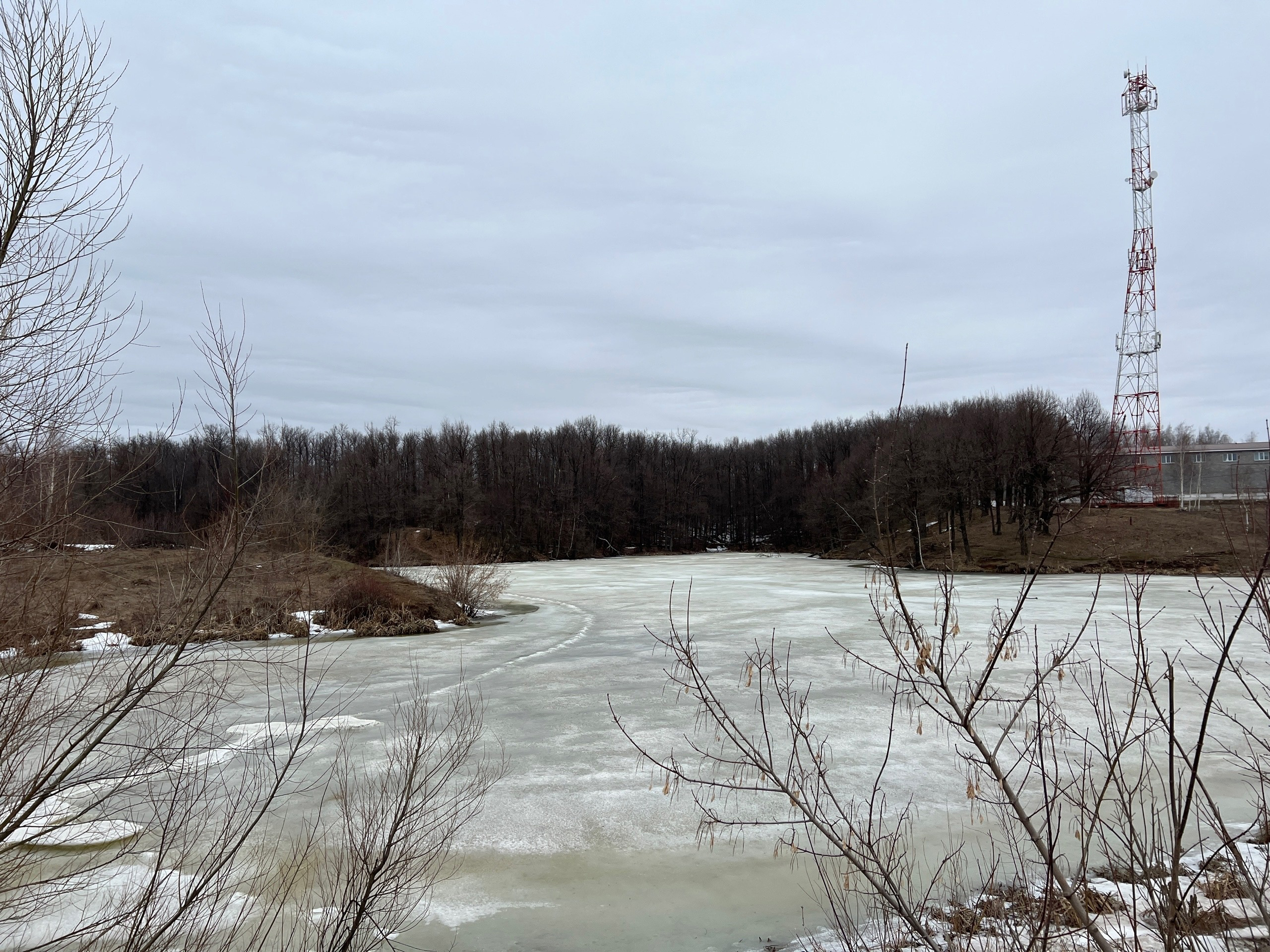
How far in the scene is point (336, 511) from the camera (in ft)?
195

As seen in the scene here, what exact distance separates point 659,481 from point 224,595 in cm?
6728

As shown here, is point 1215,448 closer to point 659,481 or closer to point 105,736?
point 659,481

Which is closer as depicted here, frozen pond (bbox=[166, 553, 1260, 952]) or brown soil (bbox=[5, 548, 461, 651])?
brown soil (bbox=[5, 548, 461, 651])

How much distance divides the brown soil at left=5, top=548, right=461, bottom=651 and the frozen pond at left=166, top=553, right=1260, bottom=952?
1.45 meters

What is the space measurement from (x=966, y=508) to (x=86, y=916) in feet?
140

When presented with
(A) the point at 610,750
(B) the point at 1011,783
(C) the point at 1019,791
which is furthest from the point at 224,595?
(B) the point at 1011,783

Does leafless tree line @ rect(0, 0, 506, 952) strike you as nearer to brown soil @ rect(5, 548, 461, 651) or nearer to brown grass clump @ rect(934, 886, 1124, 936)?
brown soil @ rect(5, 548, 461, 651)

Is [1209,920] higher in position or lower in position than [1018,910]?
higher

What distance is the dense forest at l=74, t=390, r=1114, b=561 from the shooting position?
38.2 meters

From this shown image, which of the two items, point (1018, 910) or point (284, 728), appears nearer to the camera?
point (1018, 910)

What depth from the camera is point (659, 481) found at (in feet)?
239

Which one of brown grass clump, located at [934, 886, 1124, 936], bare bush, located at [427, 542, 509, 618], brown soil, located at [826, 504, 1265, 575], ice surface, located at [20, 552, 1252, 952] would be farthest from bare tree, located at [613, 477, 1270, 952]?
brown soil, located at [826, 504, 1265, 575]

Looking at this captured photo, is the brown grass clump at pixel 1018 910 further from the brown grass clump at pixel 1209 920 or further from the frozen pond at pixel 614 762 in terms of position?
the frozen pond at pixel 614 762

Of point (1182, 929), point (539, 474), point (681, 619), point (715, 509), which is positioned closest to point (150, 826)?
point (1182, 929)
